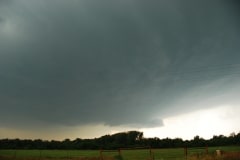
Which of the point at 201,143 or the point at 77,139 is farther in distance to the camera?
the point at 77,139

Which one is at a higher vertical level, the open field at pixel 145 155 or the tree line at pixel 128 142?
the tree line at pixel 128 142

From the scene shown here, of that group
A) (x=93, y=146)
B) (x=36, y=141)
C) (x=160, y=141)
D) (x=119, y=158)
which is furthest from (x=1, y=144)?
(x=119, y=158)

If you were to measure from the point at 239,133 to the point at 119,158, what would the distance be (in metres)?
70.9

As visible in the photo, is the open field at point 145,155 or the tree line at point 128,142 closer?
the open field at point 145,155

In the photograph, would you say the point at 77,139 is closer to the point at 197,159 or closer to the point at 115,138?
the point at 115,138

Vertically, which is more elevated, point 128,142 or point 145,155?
point 128,142

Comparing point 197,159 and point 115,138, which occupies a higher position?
point 115,138

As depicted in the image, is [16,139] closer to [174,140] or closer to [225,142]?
[174,140]

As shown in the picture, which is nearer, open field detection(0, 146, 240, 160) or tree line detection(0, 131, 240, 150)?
open field detection(0, 146, 240, 160)

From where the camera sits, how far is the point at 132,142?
114562 mm

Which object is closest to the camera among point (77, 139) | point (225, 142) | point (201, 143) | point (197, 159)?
point (197, 159)

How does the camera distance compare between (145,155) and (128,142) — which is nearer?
(145,155)

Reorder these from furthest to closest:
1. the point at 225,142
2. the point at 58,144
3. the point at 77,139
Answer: the point at 77,139
the point at 58,144
the point at 225,142

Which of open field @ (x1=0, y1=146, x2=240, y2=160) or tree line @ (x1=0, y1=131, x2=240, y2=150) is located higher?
tree line @ (x1=0, y1=131, x2=240, y2=150)
